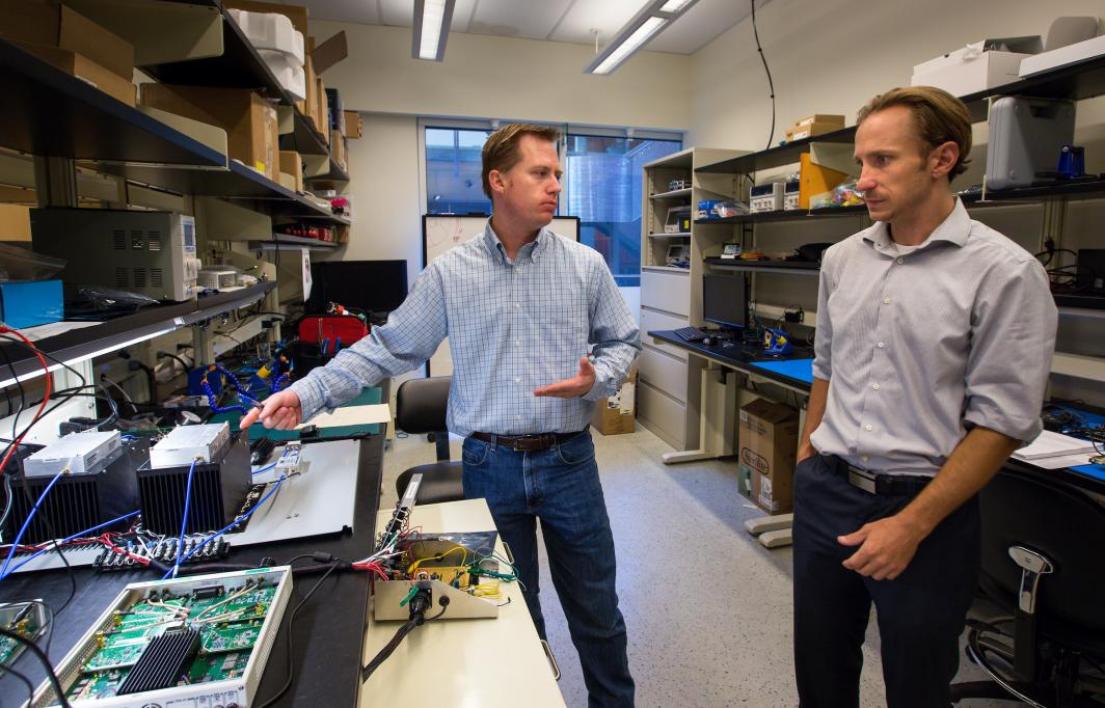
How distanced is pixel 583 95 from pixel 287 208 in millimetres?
2752

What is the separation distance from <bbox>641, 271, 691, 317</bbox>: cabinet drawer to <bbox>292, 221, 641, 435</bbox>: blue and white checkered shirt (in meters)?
2.77

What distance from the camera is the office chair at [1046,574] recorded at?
138 centimetres

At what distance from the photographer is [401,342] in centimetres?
152

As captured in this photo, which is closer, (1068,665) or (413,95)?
(1068,665)

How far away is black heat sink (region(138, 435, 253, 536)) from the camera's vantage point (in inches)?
42.1

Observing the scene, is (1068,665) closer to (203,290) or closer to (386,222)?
(203,290)

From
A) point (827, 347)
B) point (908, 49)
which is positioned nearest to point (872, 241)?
point (827, 347)

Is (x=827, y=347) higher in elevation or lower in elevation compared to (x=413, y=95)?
lower

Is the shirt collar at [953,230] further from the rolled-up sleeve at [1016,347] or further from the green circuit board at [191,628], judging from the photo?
the green circuit board at [191,628]

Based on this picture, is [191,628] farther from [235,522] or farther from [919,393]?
[919,393]

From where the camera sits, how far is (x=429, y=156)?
5.04m

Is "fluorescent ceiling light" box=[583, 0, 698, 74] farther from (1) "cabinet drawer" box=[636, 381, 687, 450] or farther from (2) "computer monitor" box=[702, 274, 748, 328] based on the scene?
(1) "cabinet drawer" box=[636, 381, 687, 450]

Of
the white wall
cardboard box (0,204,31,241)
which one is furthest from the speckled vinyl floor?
the white wall

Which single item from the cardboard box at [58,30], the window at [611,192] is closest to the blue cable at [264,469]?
the cardboard box at [58,30]
